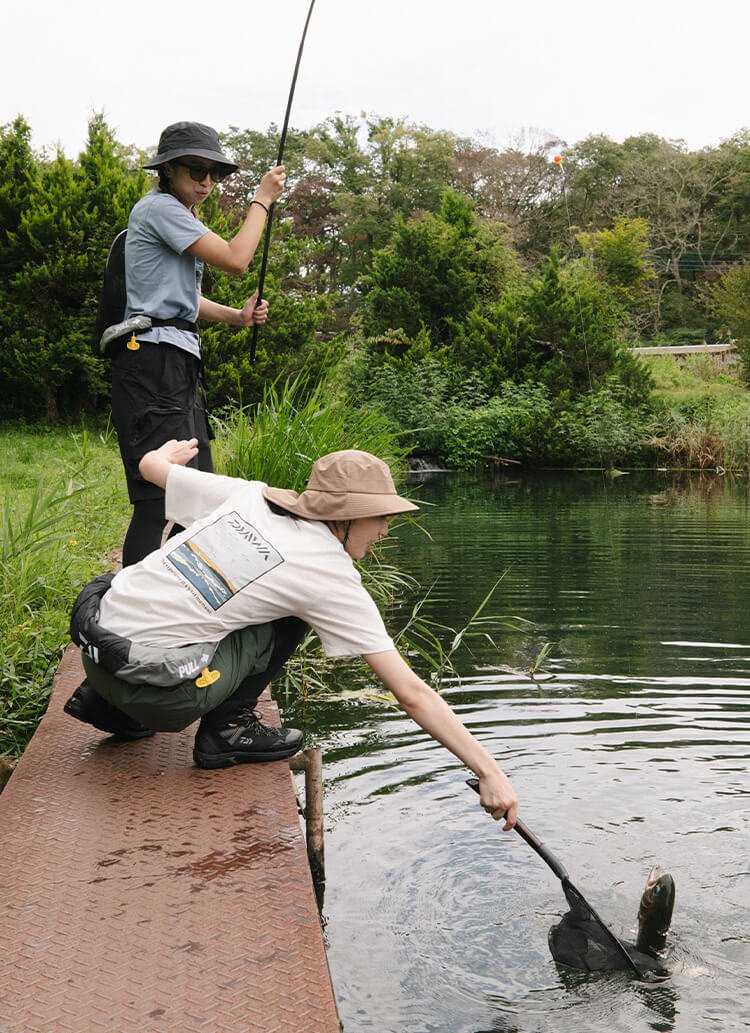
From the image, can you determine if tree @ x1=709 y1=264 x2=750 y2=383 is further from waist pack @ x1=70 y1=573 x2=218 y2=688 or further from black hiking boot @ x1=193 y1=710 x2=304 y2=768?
waist pack @ x1=70 y1=573 x2=218 y2=688

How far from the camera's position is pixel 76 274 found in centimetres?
1466

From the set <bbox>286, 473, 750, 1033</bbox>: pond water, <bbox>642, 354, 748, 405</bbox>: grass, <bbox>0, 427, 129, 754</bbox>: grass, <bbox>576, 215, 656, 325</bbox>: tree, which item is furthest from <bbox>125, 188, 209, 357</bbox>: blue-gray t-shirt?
<bbox>576, 215, 656, 325</bbox>: tree

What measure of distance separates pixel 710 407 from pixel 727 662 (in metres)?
16.9

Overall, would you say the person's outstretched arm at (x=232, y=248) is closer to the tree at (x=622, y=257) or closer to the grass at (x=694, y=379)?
the grass at (x=694, y=379)

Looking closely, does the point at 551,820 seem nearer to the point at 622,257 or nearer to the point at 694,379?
the point at 694,379

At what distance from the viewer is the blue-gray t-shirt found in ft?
10.6

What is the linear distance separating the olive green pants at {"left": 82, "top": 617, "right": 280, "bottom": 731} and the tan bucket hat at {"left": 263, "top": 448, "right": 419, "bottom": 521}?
407 mm

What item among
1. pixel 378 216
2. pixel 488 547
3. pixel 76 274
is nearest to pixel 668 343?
pixel 378 216

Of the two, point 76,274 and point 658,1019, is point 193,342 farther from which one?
point 76,274

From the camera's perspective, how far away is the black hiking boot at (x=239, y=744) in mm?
2855

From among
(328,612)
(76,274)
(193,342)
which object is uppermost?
(76,274)

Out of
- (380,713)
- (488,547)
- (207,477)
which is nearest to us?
(207,477)

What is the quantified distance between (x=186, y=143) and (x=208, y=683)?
1.65m

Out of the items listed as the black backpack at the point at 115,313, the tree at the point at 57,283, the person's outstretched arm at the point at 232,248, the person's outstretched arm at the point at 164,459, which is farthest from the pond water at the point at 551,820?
the tree at the point at 57,283
